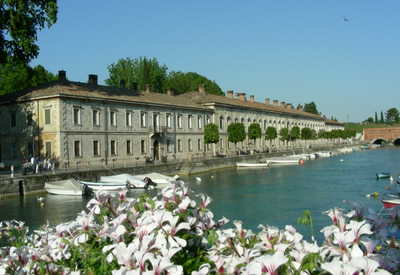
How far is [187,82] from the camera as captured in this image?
85688 mm

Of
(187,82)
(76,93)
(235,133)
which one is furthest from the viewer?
(187,82)

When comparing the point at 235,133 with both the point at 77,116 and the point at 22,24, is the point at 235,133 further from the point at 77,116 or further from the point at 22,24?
the point at 22,24

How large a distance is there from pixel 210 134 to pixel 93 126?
17522 millimetres

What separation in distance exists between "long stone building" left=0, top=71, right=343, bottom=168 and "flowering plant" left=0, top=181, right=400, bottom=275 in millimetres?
31856

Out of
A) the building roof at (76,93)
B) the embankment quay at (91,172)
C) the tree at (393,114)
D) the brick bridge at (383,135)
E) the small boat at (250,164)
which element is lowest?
the small boat at (250,164)

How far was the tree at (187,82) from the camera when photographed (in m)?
84.5

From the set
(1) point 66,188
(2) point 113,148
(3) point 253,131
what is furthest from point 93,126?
(3) point 253,131

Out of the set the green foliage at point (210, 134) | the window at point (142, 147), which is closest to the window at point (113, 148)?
the window at point (142, 147)

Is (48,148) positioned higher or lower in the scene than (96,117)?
lower

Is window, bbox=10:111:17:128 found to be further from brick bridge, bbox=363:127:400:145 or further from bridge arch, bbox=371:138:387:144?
bridge arch, bbox=371:138:387:144

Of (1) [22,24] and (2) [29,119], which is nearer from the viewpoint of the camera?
(1) [22,24]

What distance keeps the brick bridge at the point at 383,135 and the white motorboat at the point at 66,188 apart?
387 feet

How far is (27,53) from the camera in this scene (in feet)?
90.2

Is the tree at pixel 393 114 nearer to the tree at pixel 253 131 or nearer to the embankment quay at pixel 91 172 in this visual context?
the tree at pixel 253 131
